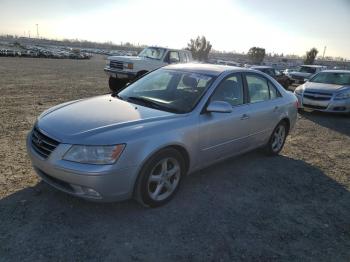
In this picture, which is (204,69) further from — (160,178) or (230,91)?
(160,178)

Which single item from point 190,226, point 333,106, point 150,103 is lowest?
point 190,226

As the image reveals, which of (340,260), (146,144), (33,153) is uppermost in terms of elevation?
(146,144)

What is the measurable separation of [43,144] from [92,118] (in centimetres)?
60

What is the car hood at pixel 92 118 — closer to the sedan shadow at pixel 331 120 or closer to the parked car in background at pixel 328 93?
the sedan shadow at pixel 331 120

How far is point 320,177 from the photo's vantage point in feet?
17.3

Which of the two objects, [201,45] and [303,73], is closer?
[303,73]

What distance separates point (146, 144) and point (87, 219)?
40.5 inches

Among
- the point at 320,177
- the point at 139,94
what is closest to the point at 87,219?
the point at 139,94

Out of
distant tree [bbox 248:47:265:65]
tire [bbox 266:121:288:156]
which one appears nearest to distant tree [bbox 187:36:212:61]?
distant tree [bbox 248:47:265:65]

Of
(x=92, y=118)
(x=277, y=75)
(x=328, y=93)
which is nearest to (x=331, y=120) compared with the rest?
(x=328, y=93)

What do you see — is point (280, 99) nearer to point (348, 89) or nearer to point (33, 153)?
point (33, 153)

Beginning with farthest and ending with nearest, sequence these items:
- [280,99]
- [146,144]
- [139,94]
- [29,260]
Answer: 1. [280,99]
2. [139,94]
3. [146,144]
4. [29,260]

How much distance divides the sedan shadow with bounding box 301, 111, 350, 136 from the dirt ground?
3.87 m

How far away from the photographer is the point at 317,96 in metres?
10.6
